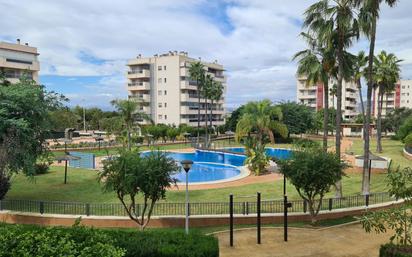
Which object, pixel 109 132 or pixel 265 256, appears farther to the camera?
pixel 109 132

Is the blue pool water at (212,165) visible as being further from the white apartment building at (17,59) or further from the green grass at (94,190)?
the white apartment building at (17,59)

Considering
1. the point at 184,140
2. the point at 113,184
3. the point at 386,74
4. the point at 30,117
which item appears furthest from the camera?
the point at 184,140

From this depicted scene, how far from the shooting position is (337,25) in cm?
2073

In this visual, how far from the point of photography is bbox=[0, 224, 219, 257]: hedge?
25.6 feet

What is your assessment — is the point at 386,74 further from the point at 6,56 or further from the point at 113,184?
the point at 6,56

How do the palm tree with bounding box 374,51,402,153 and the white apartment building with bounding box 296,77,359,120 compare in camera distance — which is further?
the white apartment building with bounding box 296,77,359,120

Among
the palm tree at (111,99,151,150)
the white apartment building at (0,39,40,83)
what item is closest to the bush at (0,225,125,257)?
the palm tree at (111,99,151,150)

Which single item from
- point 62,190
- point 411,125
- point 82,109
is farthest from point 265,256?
point 82,109

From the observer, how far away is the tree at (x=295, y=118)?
6662cm

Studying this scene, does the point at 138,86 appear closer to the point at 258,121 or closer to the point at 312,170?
the point at 258,121

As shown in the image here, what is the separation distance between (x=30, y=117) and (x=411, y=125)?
141ft

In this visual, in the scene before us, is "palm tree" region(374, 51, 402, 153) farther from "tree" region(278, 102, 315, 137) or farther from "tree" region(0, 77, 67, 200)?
"tree" region(0, 77, 67, 200)

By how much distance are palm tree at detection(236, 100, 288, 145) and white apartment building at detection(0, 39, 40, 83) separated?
41.1 metres

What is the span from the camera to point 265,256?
13.5 meters
